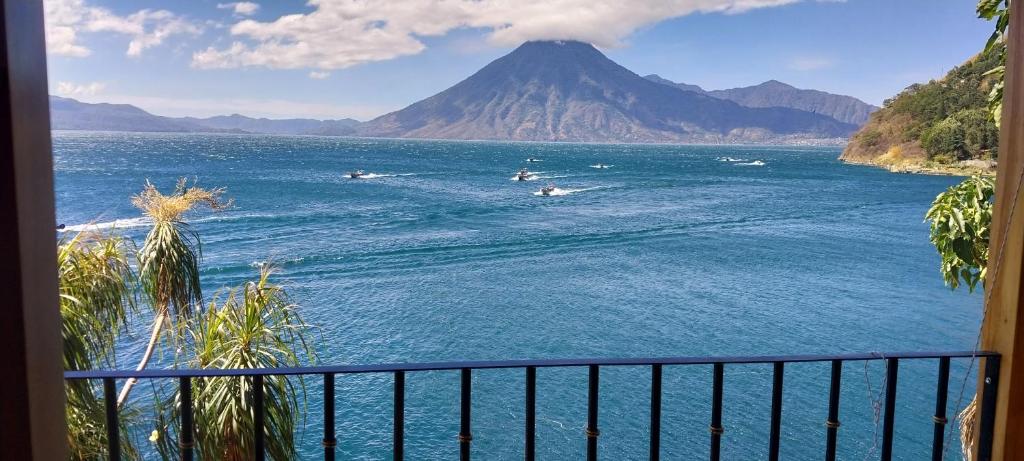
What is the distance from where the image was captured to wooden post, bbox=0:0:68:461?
1237mm

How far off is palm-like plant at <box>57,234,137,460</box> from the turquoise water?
1.50 m

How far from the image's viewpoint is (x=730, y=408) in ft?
53.6

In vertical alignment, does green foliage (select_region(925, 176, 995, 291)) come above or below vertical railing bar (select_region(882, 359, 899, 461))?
above

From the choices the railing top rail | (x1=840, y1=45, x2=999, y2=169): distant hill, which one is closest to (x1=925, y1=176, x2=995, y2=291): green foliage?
the railing top rail

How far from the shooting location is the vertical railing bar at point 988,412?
6.81 feet

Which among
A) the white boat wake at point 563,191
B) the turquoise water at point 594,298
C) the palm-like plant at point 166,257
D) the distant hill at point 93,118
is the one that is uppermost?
the distant hill at point 93,118

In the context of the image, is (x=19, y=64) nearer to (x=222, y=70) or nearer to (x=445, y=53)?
(x=222, y=70)

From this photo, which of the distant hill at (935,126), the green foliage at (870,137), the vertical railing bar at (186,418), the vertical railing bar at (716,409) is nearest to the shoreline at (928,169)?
the distant hill at (935,126)

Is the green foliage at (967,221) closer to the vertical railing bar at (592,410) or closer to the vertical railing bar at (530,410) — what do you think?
the vertical railing bar at (592,410)

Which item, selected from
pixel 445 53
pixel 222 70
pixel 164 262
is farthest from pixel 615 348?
pixel 445 53

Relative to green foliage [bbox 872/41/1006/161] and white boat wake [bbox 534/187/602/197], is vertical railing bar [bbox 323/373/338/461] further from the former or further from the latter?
green foliage [bbox 872/41/1006/161]

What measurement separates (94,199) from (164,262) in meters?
49.8

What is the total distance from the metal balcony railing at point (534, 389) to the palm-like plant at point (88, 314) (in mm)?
2722

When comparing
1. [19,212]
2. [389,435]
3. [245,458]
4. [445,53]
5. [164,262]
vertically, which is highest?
[445,53]
